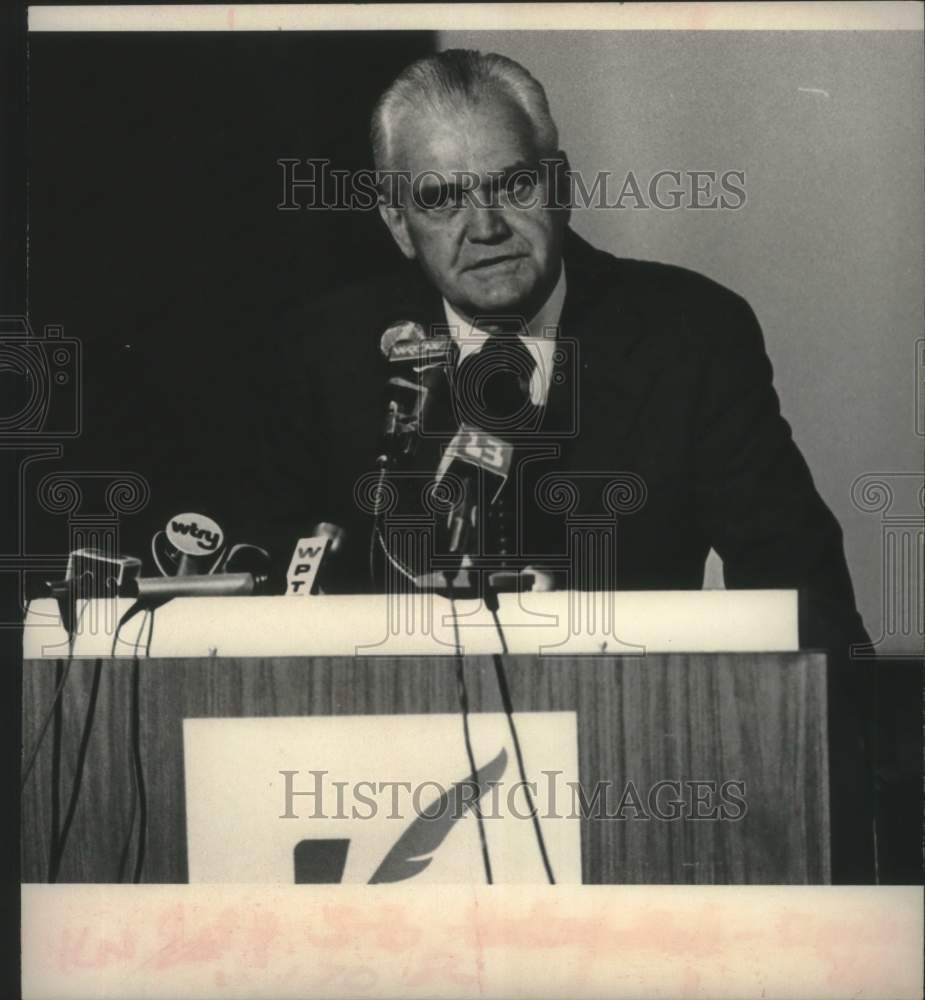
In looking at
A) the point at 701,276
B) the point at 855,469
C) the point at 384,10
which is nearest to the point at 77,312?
the point at 384,10

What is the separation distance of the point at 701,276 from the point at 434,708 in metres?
0.95

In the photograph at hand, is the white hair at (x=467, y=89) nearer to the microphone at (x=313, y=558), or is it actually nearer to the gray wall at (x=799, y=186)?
the gray wall at (x=799, y=186)

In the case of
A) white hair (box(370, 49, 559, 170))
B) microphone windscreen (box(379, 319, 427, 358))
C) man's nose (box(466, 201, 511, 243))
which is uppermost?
white hair (box(370, 49, 559, 170))

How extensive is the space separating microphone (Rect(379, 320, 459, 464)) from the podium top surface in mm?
299

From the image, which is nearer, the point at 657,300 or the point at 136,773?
the point at 136,773

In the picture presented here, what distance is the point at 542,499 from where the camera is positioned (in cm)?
250

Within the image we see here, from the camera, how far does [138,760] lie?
7.92ft

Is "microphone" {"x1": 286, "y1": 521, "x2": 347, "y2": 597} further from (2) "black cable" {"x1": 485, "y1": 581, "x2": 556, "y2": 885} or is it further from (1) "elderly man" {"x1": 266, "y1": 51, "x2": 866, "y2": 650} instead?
(2) "black cable" {"x1": 485, "y1": 581, "x2": 556, "y2": 885}

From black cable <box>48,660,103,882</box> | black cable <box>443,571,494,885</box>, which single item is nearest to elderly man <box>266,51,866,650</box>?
black cable <box>443,571,494,885</box>

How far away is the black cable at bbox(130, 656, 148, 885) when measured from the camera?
7.92 feet

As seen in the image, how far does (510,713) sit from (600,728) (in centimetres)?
16

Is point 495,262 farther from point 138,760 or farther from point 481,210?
point 138,760

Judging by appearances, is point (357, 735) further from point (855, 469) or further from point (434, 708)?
point (855, 469)

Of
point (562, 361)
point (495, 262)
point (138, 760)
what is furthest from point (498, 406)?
point (138, 760)
